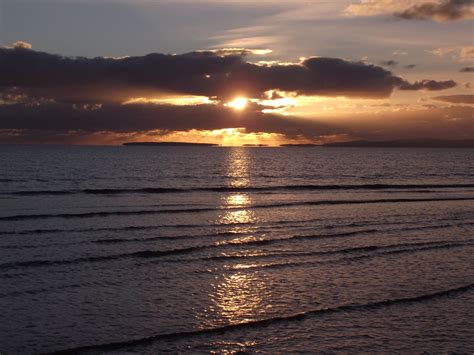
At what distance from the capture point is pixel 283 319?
1432 centimetres

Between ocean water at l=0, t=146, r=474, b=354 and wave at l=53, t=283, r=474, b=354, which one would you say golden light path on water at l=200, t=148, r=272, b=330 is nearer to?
ocean water at l=0, t=146, r=474, b=354

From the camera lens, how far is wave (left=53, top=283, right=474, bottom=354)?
41.1 ft

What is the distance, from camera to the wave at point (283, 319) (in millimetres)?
12539

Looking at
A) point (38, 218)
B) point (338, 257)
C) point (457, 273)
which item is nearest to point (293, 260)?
point (338, 257)

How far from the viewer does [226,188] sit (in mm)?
55531

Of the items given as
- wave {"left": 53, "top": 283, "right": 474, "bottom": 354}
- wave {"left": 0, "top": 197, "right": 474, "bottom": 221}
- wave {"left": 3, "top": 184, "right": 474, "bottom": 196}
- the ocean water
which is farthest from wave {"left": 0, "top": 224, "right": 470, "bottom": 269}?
wave {"left": 3, "top": 184, "right": 474, "bottom": 196}

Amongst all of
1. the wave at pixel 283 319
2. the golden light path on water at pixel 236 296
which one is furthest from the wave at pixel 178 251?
the wave at pixel 283 319

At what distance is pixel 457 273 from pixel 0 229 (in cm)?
2114

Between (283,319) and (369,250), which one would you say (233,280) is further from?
(369,250)

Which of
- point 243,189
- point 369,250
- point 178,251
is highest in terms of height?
point 243,189

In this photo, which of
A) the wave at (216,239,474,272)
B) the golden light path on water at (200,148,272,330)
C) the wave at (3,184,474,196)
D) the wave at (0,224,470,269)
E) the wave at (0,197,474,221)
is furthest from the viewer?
the wave at (3,184,474,196)

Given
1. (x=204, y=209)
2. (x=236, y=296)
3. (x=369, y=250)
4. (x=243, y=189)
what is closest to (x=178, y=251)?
(x=236, y=296)

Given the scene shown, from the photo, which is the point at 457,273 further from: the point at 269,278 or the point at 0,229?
the point at 0,229

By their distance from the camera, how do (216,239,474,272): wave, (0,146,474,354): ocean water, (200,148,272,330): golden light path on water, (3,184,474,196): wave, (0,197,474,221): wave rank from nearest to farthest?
(0,146,474,354): ocean water < (200,148,272,330): golden light path on water < (216,239,474,272): wave < (0,197,474,221): wave < (3,184,474,196): wave
